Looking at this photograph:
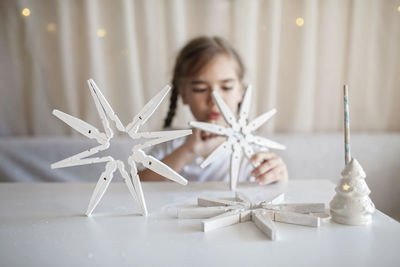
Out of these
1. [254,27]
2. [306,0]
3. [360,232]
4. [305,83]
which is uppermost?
[306,0]

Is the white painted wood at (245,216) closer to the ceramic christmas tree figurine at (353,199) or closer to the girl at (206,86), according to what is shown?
the ceramic christmas tree figurine at (353,199)

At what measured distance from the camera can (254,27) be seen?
5.33 ft

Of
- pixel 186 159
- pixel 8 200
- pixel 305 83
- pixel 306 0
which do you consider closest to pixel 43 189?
pixel 8 200

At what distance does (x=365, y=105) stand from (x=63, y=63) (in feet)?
4.46

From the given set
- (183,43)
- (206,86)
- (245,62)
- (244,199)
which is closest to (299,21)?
(245,62)

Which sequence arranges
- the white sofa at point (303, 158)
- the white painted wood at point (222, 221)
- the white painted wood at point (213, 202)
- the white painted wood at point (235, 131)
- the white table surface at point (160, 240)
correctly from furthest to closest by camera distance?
the white sofa at point (303, 158) < the white painted wood at point (235, 131) < the white painted wood at point (213, 202) < the white painted wood at point (222, 221) < the white table surface at point (160, 240)

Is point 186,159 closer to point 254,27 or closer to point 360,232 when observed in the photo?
point 360,232

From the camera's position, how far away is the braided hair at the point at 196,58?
1.34 metres

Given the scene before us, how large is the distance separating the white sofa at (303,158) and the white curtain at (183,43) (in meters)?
0.14

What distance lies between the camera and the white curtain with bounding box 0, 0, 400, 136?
5.35 feet

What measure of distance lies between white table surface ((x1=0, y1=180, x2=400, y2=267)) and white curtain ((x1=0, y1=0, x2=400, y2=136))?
3.12 ft

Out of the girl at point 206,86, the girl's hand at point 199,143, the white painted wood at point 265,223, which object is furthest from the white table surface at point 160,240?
the girl at point 206,86

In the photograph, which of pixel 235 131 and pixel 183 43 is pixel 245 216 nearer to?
pixel 235 131

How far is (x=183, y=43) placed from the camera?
164cm
